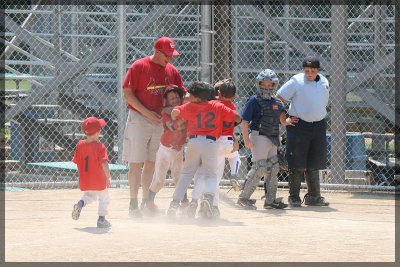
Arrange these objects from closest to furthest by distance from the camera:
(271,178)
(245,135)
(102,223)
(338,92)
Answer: (102,223) → (245,135) → (271,178) → (338,92)

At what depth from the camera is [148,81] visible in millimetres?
8203

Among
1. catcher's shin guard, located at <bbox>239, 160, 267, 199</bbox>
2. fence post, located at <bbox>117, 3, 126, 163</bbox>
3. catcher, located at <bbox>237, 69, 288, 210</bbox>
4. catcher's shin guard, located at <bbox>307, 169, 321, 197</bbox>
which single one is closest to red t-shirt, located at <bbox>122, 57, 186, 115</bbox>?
catcher, located at <bbox>237, 69, 288, 210</bbox>

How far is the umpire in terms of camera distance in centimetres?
919

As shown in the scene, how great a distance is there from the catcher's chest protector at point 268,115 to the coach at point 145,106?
1016 millimetres

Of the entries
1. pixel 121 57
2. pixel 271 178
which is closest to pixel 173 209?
pixel 271 178

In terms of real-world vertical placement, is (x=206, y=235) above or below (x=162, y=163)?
below

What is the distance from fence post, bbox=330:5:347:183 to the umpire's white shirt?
1661 mm

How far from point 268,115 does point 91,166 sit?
2248mm

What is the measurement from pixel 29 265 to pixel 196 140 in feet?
8.98

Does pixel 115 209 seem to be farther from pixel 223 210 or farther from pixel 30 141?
pixel 30 141

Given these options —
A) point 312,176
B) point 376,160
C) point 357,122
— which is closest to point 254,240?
point 312,176

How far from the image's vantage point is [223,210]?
A: 8.94m

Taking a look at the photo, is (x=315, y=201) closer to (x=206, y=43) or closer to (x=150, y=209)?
(x=150, y=209)

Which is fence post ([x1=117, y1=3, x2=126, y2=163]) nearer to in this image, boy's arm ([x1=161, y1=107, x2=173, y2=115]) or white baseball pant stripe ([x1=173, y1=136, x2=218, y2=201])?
boy's arm ([x1=161, y1=107, x2=173, y2=115])
